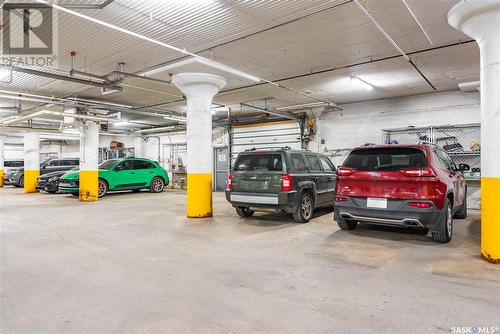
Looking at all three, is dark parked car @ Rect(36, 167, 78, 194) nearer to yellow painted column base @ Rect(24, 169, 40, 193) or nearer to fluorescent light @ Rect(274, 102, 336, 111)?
yellow painted column base @ Rect(24, 169, 40, 193)

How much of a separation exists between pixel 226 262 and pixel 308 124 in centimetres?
952

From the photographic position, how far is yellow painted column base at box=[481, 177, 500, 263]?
12.6ft

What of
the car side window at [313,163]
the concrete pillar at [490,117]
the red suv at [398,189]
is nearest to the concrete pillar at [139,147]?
the car side window at [313,163]

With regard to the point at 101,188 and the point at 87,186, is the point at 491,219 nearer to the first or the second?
the point at 87,186

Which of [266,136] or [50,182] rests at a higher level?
[266,136]

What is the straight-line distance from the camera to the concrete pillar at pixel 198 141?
7203 millimetres

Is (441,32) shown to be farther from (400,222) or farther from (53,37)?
(53,37)

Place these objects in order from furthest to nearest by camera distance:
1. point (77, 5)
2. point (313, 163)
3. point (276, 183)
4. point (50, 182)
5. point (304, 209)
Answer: point (50, 182)
point (313, 163)
point (304, 209)
point (276, 183)
point (77, 5)

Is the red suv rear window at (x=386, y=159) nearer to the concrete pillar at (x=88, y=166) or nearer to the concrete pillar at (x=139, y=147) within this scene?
the concrete pillar at (x=88, y=166)

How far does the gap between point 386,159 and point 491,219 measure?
59.3 inches

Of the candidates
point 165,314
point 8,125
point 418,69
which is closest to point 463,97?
point 418,69

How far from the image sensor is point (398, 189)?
14.9ft

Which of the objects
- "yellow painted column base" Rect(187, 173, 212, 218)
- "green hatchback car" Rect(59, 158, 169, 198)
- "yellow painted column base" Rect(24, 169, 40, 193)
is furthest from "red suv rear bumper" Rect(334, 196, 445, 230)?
"yellow painted column base" Rect(24, 169, 40, 193)

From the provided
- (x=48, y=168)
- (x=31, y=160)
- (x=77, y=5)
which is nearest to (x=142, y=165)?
(x=31, y=160)
